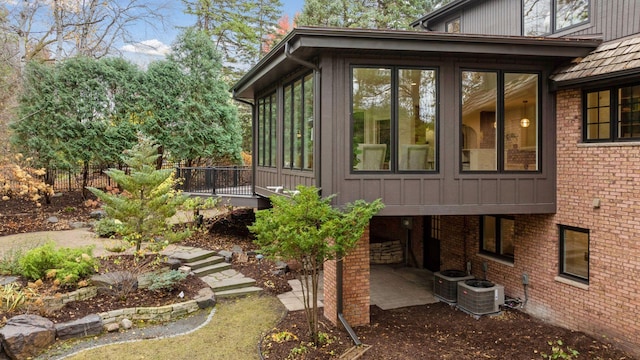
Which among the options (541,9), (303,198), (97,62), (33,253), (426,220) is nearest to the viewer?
(303,198)

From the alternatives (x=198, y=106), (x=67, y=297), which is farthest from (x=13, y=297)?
(x=198, y=106)

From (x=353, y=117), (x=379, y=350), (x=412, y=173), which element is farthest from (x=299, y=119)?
(x=379, y=350)

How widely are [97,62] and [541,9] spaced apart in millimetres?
15199

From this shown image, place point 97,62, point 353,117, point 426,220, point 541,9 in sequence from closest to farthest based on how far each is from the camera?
1. point 353,117
2. point 541,9
3. point 426,220
4. point 97,62

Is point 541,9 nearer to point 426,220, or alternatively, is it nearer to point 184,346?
point 426,220

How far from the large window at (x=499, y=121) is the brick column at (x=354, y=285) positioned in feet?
8.35

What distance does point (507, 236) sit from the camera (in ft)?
30.6

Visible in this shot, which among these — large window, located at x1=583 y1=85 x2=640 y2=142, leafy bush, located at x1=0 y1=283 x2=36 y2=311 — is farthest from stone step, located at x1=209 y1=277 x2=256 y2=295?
large window, located at x1=583 y1=85 x2=640 y2=142

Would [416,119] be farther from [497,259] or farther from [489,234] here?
[497,259]

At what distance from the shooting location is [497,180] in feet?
25.3

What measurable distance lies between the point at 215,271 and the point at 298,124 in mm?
4452

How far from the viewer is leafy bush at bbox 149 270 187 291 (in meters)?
8.41

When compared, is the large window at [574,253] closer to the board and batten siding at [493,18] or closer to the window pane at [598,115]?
the window pane at [598,115]

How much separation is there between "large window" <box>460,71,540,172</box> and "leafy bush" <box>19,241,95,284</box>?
26.5 ft
